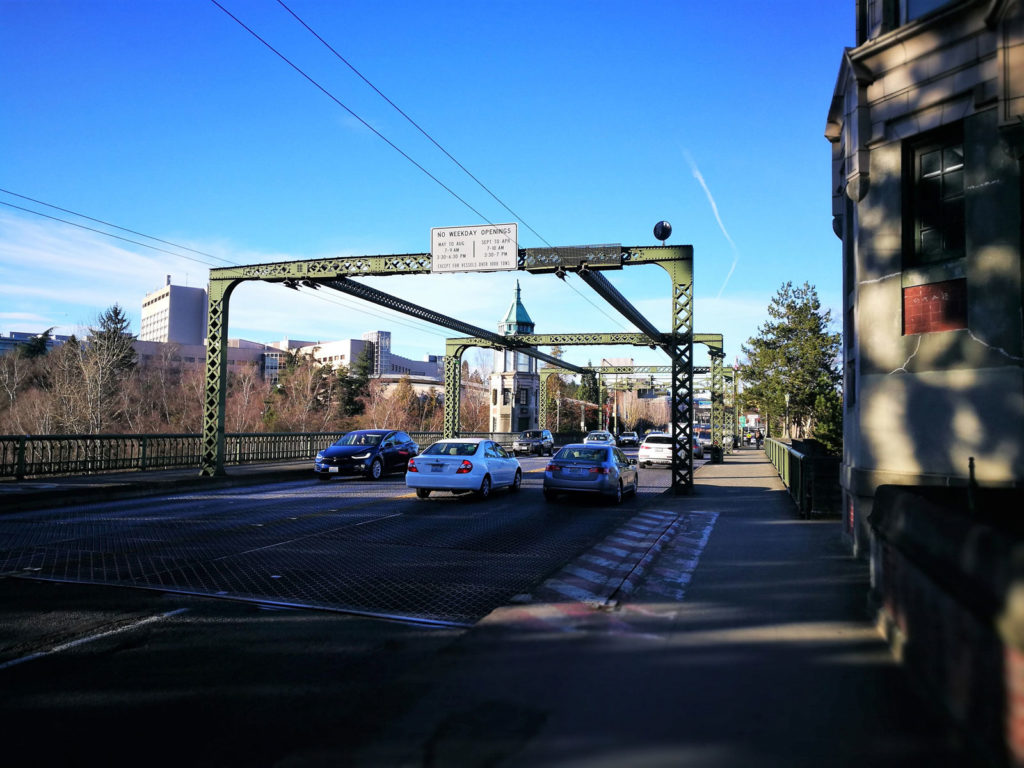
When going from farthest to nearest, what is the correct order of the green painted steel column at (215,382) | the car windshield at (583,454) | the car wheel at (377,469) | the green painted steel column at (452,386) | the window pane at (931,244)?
the green painted steel column at (452,386) → the car wheel at (377,469) → the green painted steel column at (215,382) → the car windshield at (583,454) → the window pane at (931,244)

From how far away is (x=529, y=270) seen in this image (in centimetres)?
1994

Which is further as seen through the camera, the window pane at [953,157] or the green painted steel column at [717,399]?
the green painted steel column at [717,399]

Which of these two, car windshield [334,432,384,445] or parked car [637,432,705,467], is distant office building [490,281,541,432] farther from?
car windshield [334,432,384,445]

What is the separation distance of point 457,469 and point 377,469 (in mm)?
7229

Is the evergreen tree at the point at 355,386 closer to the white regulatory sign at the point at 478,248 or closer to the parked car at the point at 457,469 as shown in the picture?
the white regulatory sign at the point at 478,248

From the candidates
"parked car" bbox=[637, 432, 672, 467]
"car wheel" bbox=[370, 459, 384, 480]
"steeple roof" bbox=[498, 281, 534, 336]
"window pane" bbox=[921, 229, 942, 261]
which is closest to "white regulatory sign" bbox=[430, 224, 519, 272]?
"car wheel" bbox=[370, 459, 384, 480]

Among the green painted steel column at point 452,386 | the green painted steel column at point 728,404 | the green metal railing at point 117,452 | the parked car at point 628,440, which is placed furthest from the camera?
the parked car at point 628,440

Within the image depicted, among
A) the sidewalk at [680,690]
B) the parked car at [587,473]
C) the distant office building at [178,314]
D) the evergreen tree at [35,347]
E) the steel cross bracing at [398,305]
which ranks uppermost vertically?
the distant office building at [178,314]

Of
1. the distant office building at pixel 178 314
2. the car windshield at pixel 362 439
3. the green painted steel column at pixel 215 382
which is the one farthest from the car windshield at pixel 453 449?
the distant office building at pixel 178 314

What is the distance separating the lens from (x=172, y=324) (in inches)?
6565

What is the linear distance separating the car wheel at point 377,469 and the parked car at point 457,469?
17.7 ft

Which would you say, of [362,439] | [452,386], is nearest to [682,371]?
[362,439]

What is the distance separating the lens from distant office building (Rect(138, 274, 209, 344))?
166 metres

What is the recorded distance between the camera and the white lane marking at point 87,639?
5.22 m
